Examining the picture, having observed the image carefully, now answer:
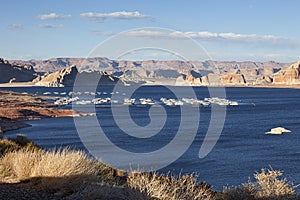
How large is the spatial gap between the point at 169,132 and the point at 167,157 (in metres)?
18.4

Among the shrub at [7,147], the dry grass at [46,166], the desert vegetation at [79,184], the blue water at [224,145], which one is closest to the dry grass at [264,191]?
the desert vegetation at [79,184]

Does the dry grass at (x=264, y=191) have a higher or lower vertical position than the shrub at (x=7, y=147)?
lower

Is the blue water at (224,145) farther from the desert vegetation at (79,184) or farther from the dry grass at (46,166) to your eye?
the dry grass at (46,166)

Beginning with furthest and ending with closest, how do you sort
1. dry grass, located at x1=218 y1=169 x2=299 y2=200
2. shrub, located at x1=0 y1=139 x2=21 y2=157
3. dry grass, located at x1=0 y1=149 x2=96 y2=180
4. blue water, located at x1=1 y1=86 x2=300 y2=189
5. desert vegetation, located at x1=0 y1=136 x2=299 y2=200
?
blue water, located at x1=1 y1=86 x2=300 y2=189 < shrub, located at x1=0 y1=139 x2=21 y2=157 < dry grass, located at x1=218 y1=169 x2=299 y2=200 < dry grass, located at x1=0 y1=149 x2=96 y2=180 < desert vegetation, located at x1=0 y1=136 x2=299 y2=200

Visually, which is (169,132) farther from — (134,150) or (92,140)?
(134,150)

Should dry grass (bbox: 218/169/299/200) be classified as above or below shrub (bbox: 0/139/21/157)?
below

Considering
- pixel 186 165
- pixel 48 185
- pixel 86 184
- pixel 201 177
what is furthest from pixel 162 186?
pixel 186 165

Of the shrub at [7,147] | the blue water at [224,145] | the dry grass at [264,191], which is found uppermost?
the shrub at [7,147]

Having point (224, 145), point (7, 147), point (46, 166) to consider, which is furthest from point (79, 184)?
point (224, 145)

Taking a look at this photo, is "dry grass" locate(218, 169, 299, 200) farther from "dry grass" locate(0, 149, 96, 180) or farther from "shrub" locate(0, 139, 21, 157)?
"shrub" locate(0, 139, 21, 157)

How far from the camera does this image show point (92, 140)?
47.9 m

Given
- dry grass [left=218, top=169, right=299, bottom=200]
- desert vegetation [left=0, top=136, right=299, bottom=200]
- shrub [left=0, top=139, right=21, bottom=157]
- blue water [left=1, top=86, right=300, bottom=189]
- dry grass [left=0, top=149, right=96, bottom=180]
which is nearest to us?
desert vegetation [left=0, top=136, right=299, bottom=200]

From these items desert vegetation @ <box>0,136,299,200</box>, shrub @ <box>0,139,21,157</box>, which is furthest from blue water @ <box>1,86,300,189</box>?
A: desert vegetation @ <box>0,136,299,200</box>

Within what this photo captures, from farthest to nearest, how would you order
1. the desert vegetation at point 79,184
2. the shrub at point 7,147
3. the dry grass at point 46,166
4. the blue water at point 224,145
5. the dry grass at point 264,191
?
the blue water at point 224,145
the shrub at point 7,147
the dry grass at point 264,191
the dry grass at point 46,166
the desert vegetation at point 79,184
